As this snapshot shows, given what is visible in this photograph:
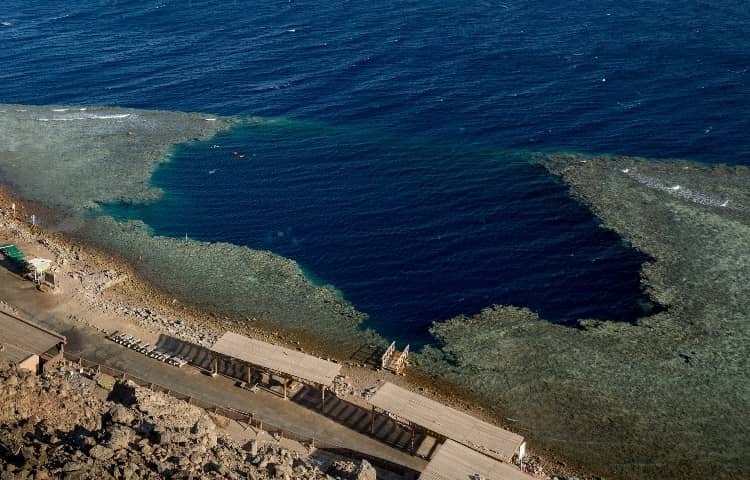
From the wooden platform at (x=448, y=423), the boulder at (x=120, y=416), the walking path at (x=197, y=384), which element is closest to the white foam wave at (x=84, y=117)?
the walking path at (x=197, y=384)

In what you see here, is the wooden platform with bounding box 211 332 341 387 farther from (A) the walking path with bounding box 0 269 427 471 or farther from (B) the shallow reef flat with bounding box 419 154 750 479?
(B) the shallow reef flat with bounding box 419 154 750 479

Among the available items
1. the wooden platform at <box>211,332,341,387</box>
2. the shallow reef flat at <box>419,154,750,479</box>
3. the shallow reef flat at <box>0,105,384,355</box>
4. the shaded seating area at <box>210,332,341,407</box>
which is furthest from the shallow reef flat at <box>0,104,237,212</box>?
the shallow reef flat at <box>419,154,750,479</box>

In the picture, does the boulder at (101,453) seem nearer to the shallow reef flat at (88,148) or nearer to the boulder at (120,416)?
the boulder at (120,416)

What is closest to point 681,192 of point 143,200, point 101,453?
point 143,200

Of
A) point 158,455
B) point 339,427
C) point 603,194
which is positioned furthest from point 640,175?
point 158,455

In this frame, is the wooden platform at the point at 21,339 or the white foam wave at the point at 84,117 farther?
the white foam wave at the point at 84,117

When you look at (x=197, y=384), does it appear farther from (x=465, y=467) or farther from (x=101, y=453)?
(x=101, y=453)

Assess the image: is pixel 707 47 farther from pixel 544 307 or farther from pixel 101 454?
pixel 101 454
